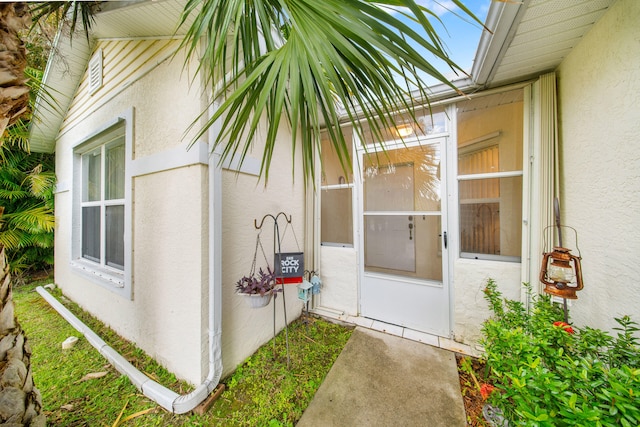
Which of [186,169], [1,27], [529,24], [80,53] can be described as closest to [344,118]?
[529,24]

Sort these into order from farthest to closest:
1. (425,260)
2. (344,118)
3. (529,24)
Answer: (344,118), (425,260), (529,24)

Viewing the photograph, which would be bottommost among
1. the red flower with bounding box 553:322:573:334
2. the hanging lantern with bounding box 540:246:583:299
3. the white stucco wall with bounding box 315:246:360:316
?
the white stucco wall with bounding box 315:246:360:316

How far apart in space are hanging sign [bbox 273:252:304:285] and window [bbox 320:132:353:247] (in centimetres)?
80

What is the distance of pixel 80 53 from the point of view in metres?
2.59

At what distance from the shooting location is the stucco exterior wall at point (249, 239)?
1690mm

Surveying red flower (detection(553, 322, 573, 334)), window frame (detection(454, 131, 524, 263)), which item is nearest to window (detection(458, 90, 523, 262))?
window frame (detection(454, 131, 524, 263))

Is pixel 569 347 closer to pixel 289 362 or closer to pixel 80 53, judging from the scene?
pixel 289 362

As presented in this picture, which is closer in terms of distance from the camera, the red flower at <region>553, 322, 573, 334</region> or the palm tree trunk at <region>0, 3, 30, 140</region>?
the palm tree trunk at <region>0, 3, 30, 140</region>

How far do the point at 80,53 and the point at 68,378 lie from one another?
3659 millimetres

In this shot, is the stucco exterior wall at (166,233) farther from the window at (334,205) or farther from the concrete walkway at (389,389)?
the window at (334,205)

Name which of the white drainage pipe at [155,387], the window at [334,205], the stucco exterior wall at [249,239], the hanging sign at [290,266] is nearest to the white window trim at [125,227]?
the white drainage pipe at [155,387]

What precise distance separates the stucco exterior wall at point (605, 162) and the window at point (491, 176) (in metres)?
0.32

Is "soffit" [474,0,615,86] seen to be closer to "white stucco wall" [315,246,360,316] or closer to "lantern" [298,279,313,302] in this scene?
"white stucco wall" [315,246,360,316]

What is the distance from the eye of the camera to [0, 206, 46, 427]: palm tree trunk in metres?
0.94
